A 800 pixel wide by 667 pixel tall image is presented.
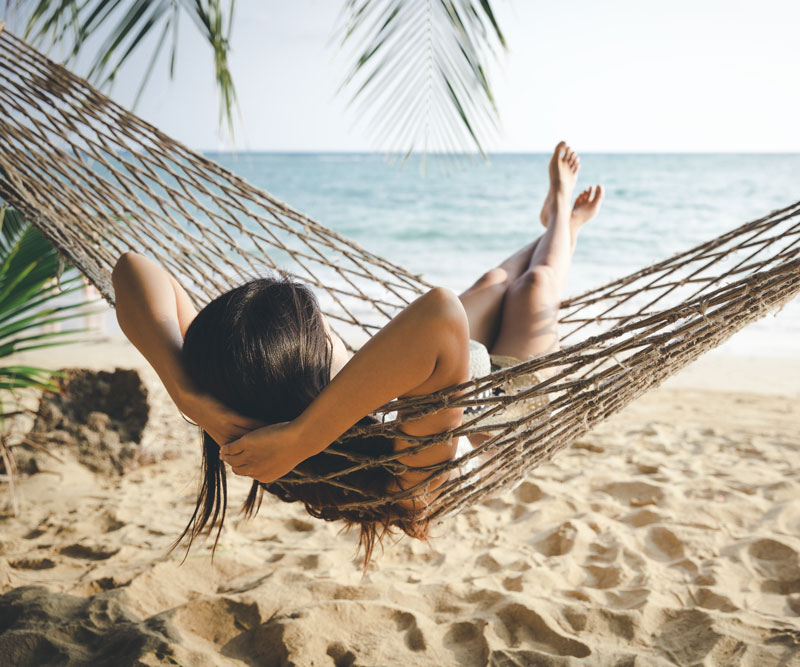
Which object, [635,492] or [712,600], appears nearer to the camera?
[712,600]

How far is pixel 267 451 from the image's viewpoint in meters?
0.83

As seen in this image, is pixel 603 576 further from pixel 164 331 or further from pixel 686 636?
pixel 164 331

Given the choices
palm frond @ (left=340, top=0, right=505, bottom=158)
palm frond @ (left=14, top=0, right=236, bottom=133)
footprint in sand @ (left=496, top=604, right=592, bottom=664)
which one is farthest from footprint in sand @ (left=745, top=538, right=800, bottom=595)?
palm frond @ (left=14, top=0, right=236, bottom=133)

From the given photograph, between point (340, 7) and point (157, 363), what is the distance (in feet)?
1.87

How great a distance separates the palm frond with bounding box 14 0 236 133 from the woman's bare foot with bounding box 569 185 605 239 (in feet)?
3.40

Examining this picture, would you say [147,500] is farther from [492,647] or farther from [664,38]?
[664,38]

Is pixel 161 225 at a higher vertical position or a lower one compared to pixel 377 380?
higher

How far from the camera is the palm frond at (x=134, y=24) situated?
104cm

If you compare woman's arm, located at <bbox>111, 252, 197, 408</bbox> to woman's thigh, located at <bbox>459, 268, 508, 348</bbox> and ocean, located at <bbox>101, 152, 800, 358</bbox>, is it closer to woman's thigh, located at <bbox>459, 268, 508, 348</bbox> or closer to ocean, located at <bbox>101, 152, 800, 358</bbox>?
woman's thigh, located at <bbox>459, 268, 508, 348</bbox>

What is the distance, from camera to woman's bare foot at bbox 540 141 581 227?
1807 millimetres

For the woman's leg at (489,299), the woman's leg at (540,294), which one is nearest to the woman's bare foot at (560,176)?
the woman's leg at (540,294)

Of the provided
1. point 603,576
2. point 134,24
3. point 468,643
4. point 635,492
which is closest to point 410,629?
point 468,643

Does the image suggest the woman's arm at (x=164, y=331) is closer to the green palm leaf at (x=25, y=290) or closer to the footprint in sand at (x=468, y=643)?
the footprint in sand at (x=468, y=643)

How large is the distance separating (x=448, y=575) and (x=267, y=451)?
89 centimetres
